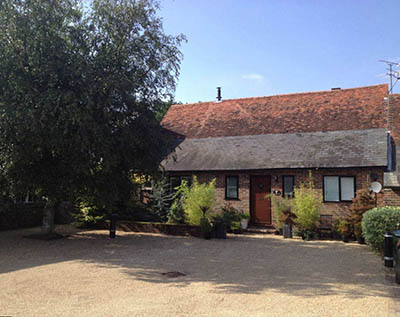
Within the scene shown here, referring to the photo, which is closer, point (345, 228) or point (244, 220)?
point (345, 228)

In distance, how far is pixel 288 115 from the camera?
74.2ft

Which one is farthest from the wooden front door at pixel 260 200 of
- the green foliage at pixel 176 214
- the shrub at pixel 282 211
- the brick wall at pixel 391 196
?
→ the brick wall at pixel 391 196

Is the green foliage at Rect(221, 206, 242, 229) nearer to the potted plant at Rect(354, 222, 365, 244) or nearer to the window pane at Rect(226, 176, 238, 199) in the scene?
the window pane at Rect(226, 176, 238, 199)

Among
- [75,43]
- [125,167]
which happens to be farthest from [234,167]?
[75,43]

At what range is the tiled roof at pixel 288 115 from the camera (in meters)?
20.6

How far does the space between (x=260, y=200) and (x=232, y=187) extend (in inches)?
61.4

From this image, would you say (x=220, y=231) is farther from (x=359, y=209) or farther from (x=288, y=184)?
(x=359, y=209)

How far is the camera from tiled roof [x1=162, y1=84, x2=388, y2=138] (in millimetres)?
20641

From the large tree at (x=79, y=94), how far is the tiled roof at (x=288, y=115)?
9483mm

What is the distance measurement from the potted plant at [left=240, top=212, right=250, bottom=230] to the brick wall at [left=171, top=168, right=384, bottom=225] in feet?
1.40

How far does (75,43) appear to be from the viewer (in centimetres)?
1236

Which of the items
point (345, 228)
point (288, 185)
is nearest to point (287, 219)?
point (288, 185)

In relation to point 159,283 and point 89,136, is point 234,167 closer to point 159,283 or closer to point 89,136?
point 89,136

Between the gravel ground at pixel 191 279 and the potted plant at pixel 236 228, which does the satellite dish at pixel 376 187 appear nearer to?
the gravel ground at pixel 191 279
